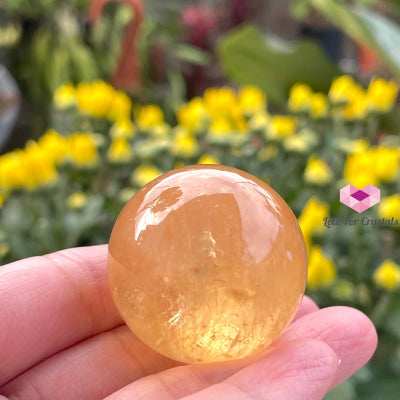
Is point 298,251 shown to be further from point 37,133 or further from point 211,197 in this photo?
point 37,133

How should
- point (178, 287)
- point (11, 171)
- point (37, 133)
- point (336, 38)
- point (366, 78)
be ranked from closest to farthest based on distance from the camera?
point (178, 287), point (11, 171), point (366, 78), point (37, 133), point (336, 38)

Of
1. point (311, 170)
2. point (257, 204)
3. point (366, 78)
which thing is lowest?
point (366, 78)

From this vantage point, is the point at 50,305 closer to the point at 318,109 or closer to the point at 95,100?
the point at 95,100

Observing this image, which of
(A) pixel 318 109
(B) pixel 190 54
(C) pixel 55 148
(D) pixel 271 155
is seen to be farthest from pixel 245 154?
(B) pixel 190 54

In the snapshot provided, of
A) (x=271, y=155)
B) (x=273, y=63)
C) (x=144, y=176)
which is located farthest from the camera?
(x=273, y=63)

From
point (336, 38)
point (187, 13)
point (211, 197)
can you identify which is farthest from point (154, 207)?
point (336, 38)

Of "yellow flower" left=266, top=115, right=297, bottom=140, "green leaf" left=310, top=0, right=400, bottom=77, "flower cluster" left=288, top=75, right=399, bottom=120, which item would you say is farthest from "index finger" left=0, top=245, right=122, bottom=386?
"green leaf" left=310, top=0, right=400, bottom=77

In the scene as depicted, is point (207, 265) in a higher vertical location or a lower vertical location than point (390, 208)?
higher
